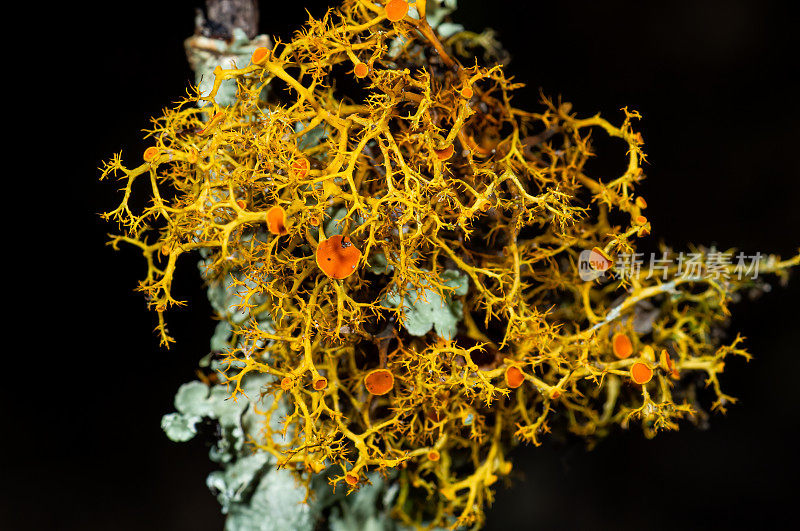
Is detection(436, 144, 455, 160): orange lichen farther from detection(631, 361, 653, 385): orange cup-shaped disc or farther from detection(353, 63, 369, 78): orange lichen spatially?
detection(631, 361, 653, 385): orange cup-shaped disc

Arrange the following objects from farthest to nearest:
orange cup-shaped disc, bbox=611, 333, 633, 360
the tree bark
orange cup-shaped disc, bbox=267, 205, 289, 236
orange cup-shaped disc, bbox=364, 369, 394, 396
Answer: the tree bark → orange cup-shaped disc, bbox=611, 333, 633, 360 → orange cup-shaped disc, bbox=364, 369, 394, 396 → orange cup-shaped disc, bbox=267, 205, 289, 236

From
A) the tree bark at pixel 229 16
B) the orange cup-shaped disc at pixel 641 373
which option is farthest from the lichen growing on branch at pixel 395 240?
the tree bark at pixel 229 16

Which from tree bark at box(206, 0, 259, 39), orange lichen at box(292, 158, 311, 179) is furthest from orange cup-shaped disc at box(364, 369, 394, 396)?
tree bark at box(206, 0, 259, 39)

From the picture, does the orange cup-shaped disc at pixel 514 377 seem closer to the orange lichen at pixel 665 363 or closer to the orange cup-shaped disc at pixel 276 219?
the orange lichen at pixel 665 363

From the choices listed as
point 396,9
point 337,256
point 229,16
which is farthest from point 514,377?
point 229,16

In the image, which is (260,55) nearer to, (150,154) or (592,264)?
(150,154)

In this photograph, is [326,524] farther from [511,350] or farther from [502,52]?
[502,52]
